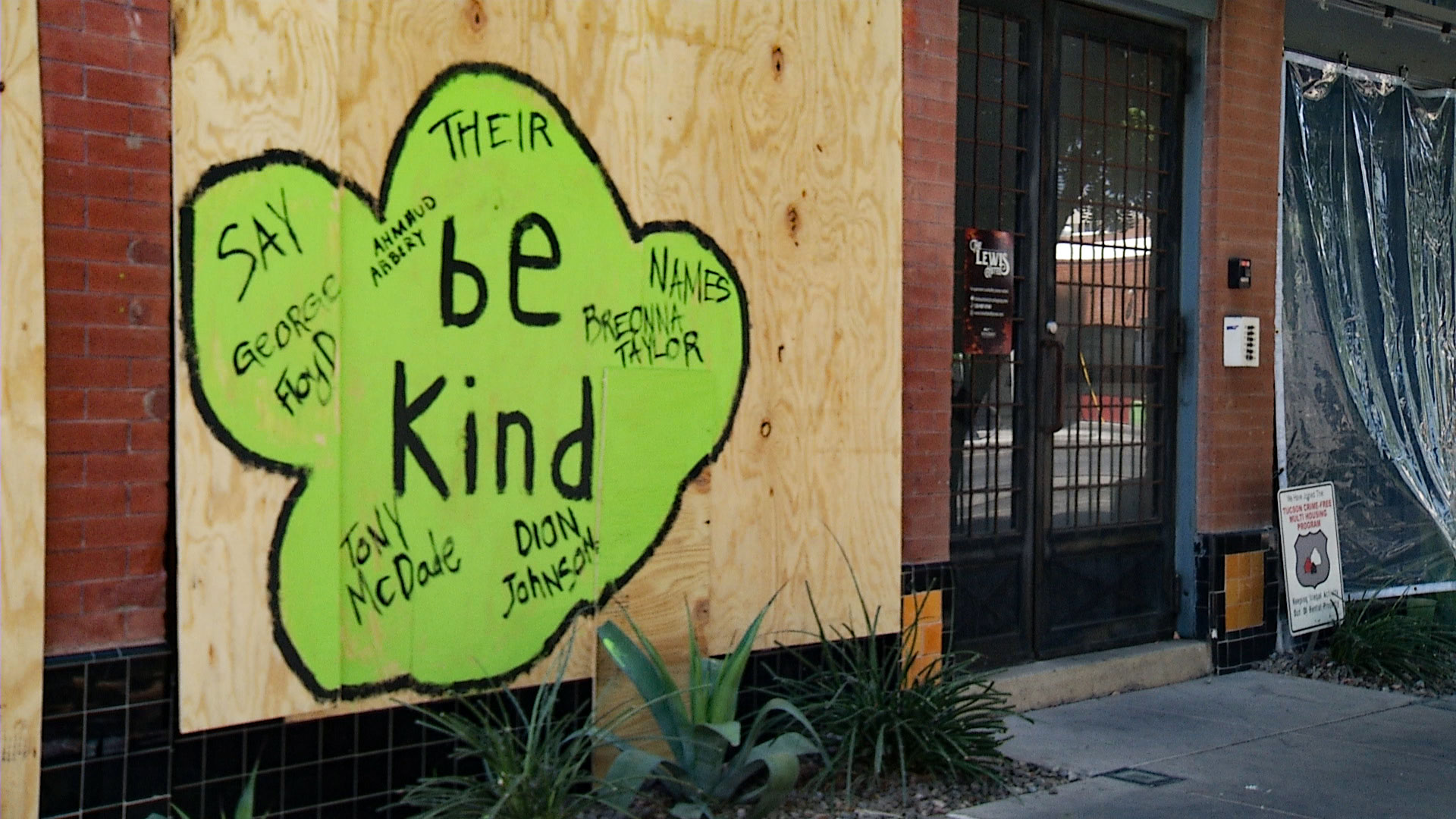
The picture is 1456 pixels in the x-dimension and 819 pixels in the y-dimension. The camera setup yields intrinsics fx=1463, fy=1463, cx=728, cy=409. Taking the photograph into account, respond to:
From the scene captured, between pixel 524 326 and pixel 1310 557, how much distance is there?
17.4ft

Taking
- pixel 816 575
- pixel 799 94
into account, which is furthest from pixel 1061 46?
pixel 816 575

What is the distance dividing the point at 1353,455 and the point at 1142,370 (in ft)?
6.01

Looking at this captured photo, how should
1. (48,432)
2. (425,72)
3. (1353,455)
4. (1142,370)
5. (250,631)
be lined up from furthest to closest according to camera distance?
1. (1353,455)
2. (1142,370)
3. (425,72)
4. (250,631)
5. (48,432)

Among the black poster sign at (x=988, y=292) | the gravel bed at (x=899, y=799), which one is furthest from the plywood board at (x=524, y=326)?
the black poster sign at (x=988, y=292)

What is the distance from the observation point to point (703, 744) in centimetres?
512

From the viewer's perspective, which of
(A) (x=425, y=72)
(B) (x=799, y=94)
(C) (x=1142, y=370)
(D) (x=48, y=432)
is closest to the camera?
(D) (x=48, y=432)

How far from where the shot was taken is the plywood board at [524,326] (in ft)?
14.9

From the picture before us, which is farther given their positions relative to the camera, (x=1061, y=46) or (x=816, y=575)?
(x=1061, y=46)

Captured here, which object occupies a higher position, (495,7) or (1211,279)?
(495,7)

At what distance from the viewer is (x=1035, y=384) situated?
Answer: 7418mm

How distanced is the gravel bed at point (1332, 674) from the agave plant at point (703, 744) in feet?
13.1

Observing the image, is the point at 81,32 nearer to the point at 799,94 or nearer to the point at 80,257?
the point at 80,257

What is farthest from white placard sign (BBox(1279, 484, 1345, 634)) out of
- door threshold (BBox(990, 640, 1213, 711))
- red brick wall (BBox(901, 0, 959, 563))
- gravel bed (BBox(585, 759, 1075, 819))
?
gravel bed (BBox(585, 759, 1075, 819))

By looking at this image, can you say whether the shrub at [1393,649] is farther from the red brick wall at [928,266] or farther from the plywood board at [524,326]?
the plywood board at [524,326]
